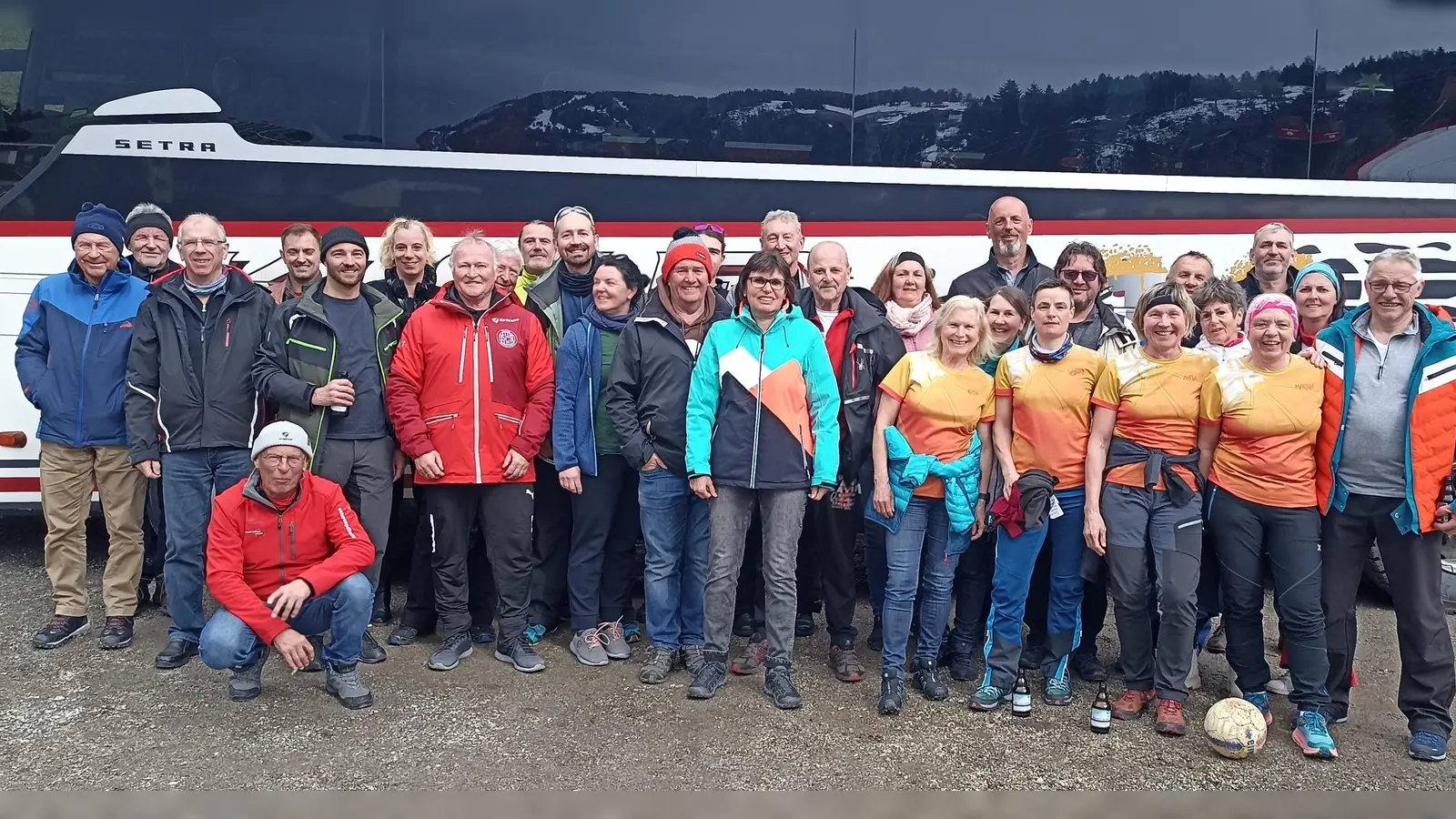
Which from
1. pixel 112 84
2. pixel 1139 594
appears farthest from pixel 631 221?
pixel 1139 594

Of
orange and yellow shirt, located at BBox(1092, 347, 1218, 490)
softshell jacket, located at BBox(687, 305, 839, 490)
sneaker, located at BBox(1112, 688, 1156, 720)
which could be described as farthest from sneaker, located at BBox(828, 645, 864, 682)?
orange and yellow shirt, located at BBox(1092, 347, 1218, 490)

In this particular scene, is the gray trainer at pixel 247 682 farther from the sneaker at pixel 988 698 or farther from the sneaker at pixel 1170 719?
the sneaker at pixel 1170 719

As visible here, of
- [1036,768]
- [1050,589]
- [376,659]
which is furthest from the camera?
[376,659]

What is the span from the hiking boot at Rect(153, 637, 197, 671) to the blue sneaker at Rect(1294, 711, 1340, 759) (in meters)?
4.79

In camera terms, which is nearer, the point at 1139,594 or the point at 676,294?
the point at 1139,594

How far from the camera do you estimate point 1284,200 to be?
5.98 meters

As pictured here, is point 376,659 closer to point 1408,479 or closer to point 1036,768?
point 1036,768

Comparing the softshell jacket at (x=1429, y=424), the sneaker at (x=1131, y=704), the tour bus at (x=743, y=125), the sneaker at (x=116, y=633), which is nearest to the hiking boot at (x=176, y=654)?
the sneaker at (x=116, y=633)

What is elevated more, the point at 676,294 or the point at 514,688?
the point at 676,294

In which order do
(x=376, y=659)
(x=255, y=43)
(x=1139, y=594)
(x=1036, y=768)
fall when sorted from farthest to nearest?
(x=255, y=43), (x=376, y=659), (x=1139, y=594), (x=1036, y=768)

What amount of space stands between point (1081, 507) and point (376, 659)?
10.6ft

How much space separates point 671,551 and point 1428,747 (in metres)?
3.09

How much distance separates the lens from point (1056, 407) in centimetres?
420

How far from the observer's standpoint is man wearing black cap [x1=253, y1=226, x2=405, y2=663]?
14.7 ft
